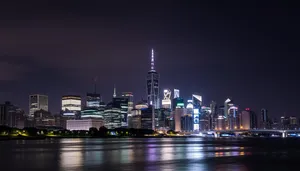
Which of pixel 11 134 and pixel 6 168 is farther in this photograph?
pixel 11 134

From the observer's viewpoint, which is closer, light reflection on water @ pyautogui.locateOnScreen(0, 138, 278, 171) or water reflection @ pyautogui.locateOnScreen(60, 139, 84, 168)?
light reflection on water @ pyautogui.locateOnScreen(0, 138, 278, 171)

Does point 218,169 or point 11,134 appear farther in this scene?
point 11,134

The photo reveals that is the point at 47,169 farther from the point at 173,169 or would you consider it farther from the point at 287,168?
the point at 287,168

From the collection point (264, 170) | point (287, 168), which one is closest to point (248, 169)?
point (264, 170)

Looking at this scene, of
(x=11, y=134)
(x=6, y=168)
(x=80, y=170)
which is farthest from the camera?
(x=11, y=134)

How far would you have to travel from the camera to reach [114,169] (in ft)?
121

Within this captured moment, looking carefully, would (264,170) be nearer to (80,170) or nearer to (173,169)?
(173,169)

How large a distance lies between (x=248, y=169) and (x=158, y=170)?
26.7 ft

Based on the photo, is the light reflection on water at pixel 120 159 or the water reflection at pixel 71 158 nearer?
the light reflection on water at pixel 120 159

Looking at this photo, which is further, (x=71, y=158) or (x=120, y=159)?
(x=71, y=158)

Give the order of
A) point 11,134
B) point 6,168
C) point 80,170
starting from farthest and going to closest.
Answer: point 11,134 → point 6,168 → point 80,170

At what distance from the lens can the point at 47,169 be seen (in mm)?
37531

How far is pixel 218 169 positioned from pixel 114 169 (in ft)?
29.8

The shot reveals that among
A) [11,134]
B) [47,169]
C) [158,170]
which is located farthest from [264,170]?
[11,134]
